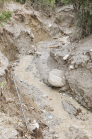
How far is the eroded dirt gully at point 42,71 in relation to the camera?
15.9 ft

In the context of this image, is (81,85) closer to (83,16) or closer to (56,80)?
(56,80)

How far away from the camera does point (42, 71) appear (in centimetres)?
876

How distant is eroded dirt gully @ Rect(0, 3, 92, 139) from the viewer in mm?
4854

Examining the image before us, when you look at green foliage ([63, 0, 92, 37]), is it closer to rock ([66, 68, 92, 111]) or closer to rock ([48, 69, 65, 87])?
rock ([66, 68, 92, 111])

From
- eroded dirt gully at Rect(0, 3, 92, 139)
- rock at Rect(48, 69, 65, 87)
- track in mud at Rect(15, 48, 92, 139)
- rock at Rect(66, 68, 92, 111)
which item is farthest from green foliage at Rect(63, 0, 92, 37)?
track in mud at Rect(15, 48, 92, 139)

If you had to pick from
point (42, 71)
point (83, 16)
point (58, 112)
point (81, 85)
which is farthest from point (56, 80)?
point (83, 16)

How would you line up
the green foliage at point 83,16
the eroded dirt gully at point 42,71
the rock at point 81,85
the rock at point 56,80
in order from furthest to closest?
the green foliage at point 83,16
the rock at point 56,80
the rock at point 81,85
the eroded dirt gully at point 42,71

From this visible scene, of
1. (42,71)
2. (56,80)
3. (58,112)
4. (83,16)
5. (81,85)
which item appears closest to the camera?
(58,112)

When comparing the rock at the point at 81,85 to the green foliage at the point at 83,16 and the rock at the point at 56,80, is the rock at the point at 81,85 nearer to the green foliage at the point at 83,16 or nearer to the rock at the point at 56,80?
the rock at the point at 56,80

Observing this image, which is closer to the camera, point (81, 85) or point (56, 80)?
point (81, 85)

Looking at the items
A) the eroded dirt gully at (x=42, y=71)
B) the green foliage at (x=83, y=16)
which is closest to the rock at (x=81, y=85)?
the eroded dirt gully at (x=42, y=71)

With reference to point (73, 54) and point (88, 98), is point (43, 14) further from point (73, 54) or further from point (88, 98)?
point (88, 98)

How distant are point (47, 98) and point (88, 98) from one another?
6.37 feet

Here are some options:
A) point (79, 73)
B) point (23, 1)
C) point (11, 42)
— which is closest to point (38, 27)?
point (23, 1)
